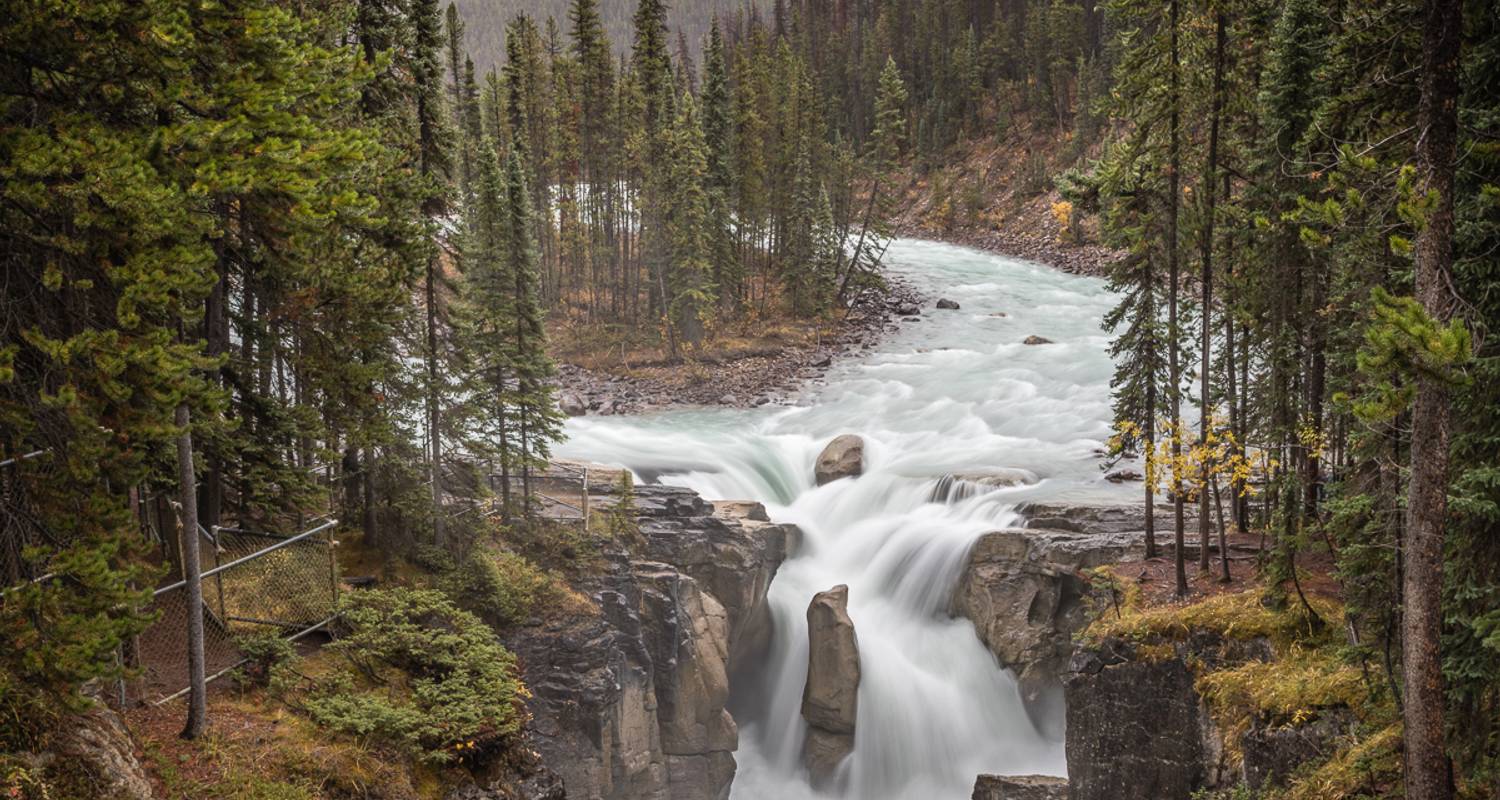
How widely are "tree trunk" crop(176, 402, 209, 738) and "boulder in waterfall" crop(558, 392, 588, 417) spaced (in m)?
28.5

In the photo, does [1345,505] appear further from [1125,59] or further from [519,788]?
[519,788]

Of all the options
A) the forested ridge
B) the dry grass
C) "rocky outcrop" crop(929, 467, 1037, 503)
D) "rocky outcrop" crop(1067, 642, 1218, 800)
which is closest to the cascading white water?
"rocky outcrop" crop(929, 467, 1037, 503)

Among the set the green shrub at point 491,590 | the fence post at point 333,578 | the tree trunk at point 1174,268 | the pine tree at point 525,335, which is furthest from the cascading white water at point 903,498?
the fence post at point 333,578

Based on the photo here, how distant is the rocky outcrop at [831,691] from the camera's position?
2514 centimetres

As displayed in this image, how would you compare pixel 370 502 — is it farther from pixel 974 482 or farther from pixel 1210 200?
pixel 974 482

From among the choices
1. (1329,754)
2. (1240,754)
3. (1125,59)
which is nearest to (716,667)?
(1240,754)

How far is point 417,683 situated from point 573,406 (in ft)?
88.1

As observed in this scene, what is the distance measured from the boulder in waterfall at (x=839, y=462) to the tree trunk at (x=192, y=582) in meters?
23.3

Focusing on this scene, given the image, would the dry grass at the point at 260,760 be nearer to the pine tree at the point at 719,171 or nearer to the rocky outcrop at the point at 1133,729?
the rocky outcrop at the point at 1133,729

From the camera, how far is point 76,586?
9.66 metres

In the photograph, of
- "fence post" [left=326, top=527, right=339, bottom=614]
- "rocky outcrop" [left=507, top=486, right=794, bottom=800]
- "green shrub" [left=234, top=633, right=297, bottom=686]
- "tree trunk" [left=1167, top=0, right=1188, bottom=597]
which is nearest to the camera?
"green shrub" [left=234, top=633, right=297, bottom=686]

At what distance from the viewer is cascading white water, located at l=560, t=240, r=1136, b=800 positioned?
24969mm

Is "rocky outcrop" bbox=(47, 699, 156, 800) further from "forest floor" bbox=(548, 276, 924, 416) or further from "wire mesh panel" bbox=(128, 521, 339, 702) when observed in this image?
"forest floor" bbox=(548, 276, 924, 416)

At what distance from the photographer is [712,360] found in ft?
157
